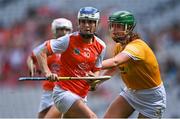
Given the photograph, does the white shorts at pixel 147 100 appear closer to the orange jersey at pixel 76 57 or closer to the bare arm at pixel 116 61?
the orange jersey at pixel 76 57

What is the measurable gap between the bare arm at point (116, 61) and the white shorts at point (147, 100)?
0.65 meters

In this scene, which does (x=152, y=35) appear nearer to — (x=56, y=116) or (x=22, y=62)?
(x=22, y=62)

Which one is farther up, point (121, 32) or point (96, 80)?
point (121, 32)

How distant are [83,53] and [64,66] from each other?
264mm

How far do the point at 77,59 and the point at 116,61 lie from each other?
894mm

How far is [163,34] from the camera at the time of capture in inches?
525

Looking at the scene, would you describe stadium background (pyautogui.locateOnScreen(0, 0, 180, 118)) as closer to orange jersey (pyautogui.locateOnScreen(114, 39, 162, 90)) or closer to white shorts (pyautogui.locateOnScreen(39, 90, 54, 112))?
white shorts (pyautogui.locateOnScreen(39, 90, 54, 112))

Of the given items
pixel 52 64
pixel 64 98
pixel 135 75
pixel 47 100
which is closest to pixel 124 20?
pixel 135 75

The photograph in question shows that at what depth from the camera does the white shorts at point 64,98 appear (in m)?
7.46

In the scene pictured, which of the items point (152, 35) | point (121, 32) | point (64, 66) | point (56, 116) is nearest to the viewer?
point (121, 32)

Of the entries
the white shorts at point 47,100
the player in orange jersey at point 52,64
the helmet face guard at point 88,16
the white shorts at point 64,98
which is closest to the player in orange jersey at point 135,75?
the helmet face guard at point 88,16

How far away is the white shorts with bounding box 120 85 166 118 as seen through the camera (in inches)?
286

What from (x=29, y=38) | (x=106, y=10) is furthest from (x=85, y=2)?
(x=29, y=38)

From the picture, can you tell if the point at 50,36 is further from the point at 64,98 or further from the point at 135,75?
the point at 135,75
